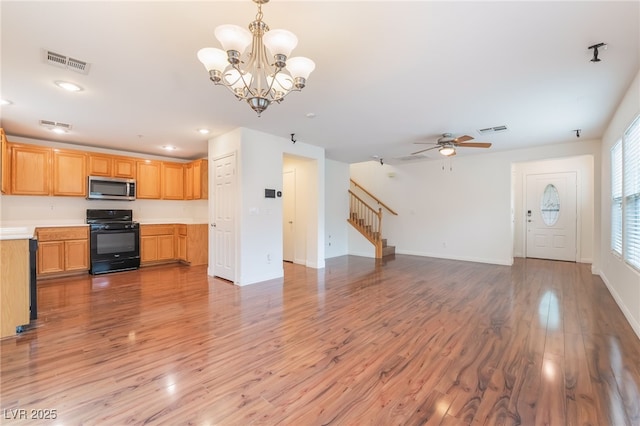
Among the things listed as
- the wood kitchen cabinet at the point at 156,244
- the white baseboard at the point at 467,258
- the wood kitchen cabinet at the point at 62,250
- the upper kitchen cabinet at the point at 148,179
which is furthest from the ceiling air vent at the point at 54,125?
the white baseboard at the point at 467,258

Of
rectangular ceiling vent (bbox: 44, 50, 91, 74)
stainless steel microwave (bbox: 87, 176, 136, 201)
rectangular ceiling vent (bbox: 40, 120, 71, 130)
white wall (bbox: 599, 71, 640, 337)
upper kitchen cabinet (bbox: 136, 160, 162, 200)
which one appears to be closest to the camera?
rectangular ceiling vent (bbox: 44, 50, 91, 74)

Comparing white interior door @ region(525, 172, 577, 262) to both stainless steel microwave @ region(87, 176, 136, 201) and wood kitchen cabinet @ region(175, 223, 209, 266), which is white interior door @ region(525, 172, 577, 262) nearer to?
wood kitchen cabinet @ region(175, 223, 209, 266)

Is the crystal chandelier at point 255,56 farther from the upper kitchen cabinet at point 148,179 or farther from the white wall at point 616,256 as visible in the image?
the upper kitchen cabinet at point 148,179

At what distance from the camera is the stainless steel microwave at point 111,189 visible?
5.50m

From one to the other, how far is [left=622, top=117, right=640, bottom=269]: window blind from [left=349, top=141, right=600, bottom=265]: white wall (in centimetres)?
243

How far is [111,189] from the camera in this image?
5.71 metres

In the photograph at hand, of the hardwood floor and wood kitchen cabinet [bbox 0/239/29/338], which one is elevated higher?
wood kitchen cabinet [bbox 0/239/29/338]

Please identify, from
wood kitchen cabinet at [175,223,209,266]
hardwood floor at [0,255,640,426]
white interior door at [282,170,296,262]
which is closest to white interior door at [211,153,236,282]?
hardwood floor at [0,255,640,426]

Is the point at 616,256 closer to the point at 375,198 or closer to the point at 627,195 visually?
the point at 627,195

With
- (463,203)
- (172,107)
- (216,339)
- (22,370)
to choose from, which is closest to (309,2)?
(172,107)

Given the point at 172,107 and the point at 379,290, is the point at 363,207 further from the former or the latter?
the point at 172,107

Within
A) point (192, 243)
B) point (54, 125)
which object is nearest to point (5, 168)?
point (54, 125)

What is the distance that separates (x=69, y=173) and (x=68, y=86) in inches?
124

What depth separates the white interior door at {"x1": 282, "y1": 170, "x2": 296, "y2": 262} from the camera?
262 inches
